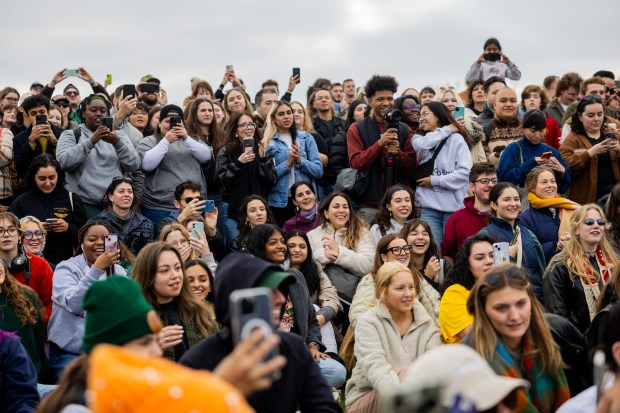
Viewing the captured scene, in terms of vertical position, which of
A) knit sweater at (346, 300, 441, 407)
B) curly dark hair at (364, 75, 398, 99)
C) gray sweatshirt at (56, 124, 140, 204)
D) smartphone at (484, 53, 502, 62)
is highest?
smartphone at (484, 53, 502, 62)

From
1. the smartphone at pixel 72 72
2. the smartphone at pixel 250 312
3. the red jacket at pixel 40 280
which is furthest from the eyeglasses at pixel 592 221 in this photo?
the smartphone at pixel 72 72

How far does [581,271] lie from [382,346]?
176cm

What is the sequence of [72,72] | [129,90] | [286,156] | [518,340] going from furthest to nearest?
[72,72], [129,90], [286,156], [518,340]

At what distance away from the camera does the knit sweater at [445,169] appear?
32.6ft

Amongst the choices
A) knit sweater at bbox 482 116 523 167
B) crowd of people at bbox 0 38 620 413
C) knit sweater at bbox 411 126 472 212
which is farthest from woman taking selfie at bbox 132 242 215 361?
knit sweater at bbox 482 116 523 167

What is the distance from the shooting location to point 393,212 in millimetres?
9484

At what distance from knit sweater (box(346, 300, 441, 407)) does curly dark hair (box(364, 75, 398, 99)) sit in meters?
3.96

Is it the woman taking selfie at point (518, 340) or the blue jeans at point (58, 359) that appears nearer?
the woman taking selfie at point (518, 340)

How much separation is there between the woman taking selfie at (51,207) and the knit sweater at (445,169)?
366 cm

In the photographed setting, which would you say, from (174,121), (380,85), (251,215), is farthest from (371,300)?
(380,85)

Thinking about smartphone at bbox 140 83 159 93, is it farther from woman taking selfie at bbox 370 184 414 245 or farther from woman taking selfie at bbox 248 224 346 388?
woman taking selfie at bbox 248 224 346 388

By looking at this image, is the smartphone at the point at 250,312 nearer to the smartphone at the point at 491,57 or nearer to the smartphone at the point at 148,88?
the smartphone at the point at 148,88

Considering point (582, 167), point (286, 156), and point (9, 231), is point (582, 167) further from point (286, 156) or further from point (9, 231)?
point (9, 231)

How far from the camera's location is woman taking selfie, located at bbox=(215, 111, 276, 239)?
32.8ft
